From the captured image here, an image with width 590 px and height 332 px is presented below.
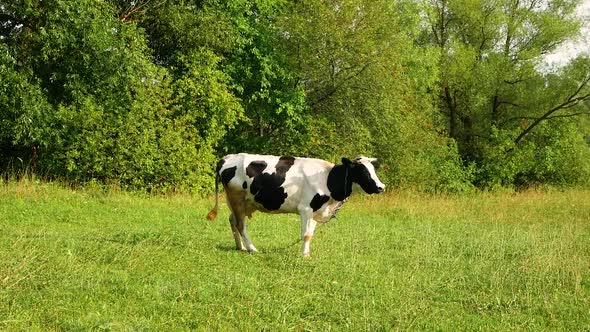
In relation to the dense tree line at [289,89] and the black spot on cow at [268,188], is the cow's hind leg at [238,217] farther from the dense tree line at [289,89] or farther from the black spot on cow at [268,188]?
the dense tree line at [289,89]

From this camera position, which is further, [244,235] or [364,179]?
[364,179]

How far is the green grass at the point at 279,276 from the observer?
19.5 feet

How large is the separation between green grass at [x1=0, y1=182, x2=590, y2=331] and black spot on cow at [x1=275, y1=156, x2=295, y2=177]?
134cm

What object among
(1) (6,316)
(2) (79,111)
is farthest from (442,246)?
(2) (79,111)

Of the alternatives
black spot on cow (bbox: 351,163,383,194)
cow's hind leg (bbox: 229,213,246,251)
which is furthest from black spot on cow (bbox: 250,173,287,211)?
black spot on cow (bbox: 351,163,383,194)

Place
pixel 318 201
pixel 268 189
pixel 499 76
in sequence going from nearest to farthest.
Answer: pixel 268 189
pixel 318 201
pixel 499 76

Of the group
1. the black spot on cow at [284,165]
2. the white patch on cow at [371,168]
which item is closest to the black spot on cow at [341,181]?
the white patch on cow at [371,168]

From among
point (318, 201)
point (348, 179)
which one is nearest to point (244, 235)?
point (318, 201)

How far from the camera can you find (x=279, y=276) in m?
7.93

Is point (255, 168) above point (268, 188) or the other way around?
above

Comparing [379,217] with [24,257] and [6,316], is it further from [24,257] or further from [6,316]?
[6,316]

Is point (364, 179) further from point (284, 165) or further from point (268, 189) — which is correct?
point (268, 189)

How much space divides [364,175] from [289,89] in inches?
574

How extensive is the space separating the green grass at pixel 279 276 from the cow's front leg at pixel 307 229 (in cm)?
21
